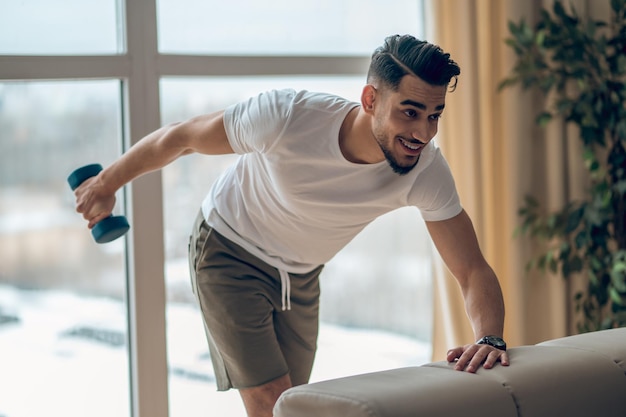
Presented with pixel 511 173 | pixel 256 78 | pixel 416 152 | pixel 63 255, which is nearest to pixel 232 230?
pixel 416 152

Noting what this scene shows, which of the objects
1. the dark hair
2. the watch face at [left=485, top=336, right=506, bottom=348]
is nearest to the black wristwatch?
the watch face at [left=485, top=336, right=506, bottom=348]

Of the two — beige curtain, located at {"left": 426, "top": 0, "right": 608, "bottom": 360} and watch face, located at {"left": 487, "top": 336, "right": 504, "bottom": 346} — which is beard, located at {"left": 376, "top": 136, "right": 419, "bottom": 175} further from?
beige curtain, located at {"left": 426, "top": 0, "right": 608, "bottom": 360}

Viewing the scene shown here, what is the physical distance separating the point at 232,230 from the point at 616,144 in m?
1.67

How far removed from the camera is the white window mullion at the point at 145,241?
2.70 meters

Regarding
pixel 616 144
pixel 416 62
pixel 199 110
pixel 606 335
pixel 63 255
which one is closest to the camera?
pixel 606 335

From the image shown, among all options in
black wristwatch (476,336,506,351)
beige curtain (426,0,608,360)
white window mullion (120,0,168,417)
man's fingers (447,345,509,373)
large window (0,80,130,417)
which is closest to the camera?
man's fingers (447,345,509,373)

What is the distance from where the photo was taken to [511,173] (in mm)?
3297

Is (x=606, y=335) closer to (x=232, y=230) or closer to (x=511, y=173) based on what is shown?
(x=232, y=230)

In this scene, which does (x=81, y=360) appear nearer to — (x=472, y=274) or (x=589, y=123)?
(x=472, y=274)

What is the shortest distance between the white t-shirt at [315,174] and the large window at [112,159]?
2.58 feet

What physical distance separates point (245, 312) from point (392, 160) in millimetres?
530

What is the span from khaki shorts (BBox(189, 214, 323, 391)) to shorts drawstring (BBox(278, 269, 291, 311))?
0.04 ft

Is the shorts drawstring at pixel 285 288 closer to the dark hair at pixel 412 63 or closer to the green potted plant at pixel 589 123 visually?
the dark hair at pixel 412 63

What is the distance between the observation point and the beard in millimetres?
1887
